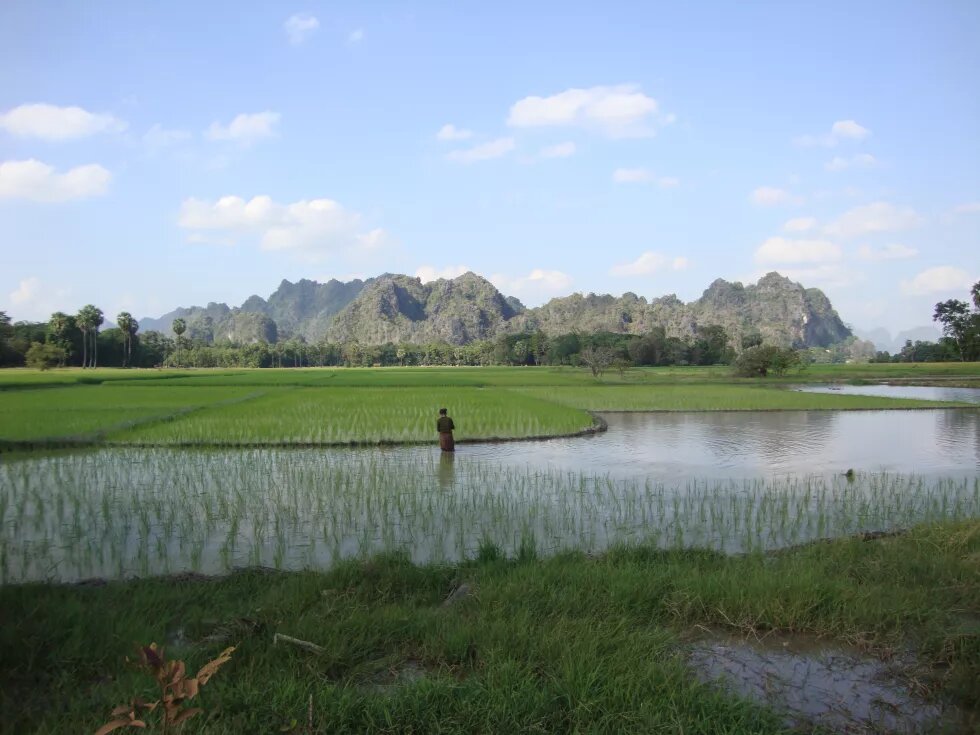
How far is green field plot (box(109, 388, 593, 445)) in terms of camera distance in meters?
13.8

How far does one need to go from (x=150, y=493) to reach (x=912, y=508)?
32.1ft

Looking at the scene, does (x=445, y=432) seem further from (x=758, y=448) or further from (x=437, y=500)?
(x=758, y=448)

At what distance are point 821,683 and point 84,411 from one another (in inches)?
840

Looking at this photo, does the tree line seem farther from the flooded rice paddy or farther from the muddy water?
the flooded rice paddy

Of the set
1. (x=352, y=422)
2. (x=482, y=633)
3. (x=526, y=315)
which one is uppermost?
(x=526, y=315)

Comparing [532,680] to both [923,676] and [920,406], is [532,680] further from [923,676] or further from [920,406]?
[920,406]

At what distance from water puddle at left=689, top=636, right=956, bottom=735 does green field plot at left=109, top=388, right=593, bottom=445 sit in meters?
10.4

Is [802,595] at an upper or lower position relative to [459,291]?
lower

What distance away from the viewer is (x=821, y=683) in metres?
3.21

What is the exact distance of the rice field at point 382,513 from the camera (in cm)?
582

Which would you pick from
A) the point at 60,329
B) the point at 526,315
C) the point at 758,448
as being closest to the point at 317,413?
the point at 758,448

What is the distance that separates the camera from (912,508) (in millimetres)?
7410

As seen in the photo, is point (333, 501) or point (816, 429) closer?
point (333, 501)

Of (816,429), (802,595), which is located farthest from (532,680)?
(816,429)
